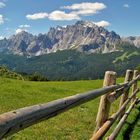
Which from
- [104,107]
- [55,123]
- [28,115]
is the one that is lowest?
[55,123]

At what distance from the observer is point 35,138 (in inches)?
439

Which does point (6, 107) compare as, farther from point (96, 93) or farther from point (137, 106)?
point (96, 93)

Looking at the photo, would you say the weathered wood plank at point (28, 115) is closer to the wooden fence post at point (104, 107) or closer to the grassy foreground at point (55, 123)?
the wooden fence post at point (104, 107)

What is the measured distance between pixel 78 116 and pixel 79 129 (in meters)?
2.82

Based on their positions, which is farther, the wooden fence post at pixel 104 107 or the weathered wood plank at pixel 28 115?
the wooden fence post at pixel 104 107

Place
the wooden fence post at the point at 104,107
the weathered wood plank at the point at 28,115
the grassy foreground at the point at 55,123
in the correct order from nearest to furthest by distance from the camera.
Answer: the weathered wood plank at the point at 28,115 → the wooden fence post at the point at 104,107 → the grassy foreground at the point at 55,123

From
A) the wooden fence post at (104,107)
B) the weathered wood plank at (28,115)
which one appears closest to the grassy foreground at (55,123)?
the wooden fence post at (104,107)

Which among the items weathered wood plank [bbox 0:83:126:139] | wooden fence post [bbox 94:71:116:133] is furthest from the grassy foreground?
weathered wood plank [bbox 0:83:126:139]

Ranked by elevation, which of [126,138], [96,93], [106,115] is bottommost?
[126,138]

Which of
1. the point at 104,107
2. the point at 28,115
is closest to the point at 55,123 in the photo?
the point at 104,107

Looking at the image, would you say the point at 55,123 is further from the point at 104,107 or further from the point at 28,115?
the point at 28,115

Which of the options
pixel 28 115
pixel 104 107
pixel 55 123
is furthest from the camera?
pixel 55 123

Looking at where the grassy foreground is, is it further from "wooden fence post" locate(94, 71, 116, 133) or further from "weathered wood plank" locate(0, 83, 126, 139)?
"weathered wood plank" locate(0, 83, 126, 139)

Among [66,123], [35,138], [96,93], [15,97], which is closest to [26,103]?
[15,97]
